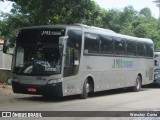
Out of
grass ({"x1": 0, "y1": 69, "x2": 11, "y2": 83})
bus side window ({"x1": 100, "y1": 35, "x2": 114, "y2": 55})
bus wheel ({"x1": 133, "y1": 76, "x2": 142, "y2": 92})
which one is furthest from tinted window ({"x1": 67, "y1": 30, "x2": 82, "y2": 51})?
grass ({"x1": 0, "y1": 69, "x2": 11, "y2": 83})

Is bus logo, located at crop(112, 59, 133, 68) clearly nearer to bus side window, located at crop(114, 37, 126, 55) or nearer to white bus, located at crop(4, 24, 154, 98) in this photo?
bus side window, located at crop(114, 37, 126, 55)

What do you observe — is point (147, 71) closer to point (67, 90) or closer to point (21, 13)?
point (21, 13)

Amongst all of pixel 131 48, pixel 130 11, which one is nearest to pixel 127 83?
pixel 131 48

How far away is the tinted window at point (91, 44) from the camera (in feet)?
61.7

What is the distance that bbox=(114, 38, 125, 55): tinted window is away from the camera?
72.3ft

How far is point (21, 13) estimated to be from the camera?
26.9 m

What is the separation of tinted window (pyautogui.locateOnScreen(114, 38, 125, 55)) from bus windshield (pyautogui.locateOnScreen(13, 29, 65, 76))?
18.0 feet

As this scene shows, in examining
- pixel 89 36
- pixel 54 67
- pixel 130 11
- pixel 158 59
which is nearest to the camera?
pixel 54 67

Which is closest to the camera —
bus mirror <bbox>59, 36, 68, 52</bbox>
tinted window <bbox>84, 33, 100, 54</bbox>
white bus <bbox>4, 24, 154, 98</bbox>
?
bus mirror <bbox>59, 36, 68, 52</bbox>

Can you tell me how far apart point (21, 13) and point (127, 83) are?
8.05 meters

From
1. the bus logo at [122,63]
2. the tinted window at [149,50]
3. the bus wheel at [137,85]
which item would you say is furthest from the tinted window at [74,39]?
the tinted window at [149,50]

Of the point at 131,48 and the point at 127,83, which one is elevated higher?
the point at 131,48

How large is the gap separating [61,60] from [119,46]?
6192 mm

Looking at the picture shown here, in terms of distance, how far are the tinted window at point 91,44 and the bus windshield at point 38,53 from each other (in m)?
1.90
